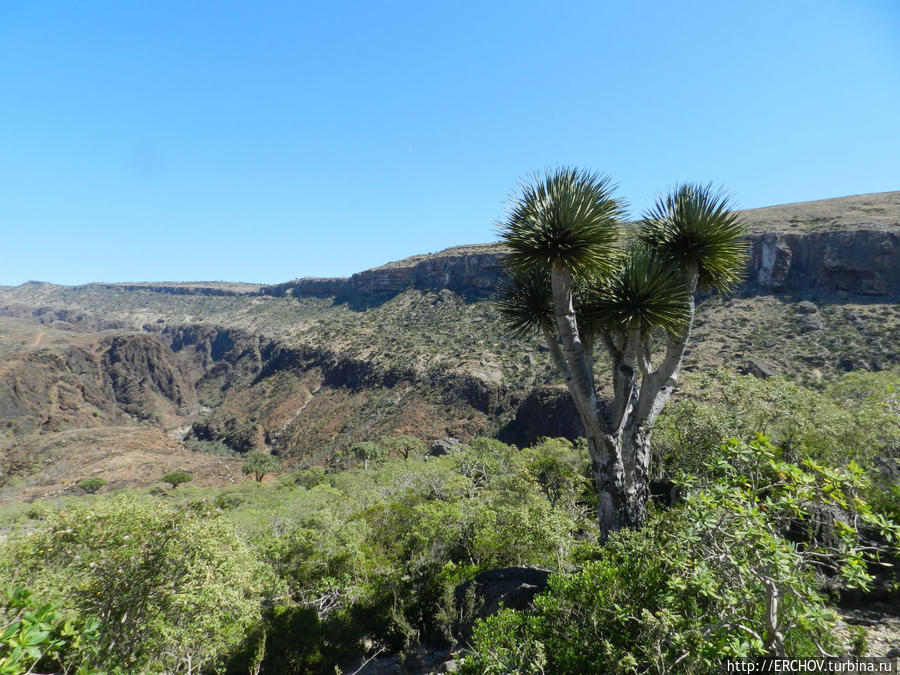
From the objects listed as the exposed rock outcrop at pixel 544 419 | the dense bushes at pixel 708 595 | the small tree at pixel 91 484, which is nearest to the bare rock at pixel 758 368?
the exposed rock outcrop at pixel 544 419

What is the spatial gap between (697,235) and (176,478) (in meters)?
52.8

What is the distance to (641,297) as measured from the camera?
854 centimetres

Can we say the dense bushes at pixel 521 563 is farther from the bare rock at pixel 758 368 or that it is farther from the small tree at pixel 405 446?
the small tree at pixel 405 446

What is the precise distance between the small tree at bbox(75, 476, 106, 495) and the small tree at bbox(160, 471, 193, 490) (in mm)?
5217

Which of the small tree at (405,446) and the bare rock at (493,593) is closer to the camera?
the bare rock at (493,593)

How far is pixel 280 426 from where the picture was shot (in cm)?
7006

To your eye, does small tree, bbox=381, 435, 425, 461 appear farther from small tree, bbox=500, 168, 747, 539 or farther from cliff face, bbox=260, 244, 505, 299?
small tree, bbox=500, 168, 747, 539

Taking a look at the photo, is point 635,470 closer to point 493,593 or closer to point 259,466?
point 493,593

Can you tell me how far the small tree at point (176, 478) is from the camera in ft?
143

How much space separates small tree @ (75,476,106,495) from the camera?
1568 inches

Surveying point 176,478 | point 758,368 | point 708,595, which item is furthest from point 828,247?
point 176,478

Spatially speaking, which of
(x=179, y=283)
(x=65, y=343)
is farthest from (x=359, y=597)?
(x=179, y=283)

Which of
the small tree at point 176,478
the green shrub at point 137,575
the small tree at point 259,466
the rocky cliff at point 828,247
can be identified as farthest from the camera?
the rocky cliff at point 828,247

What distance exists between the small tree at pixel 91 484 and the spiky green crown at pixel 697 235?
52905mm
